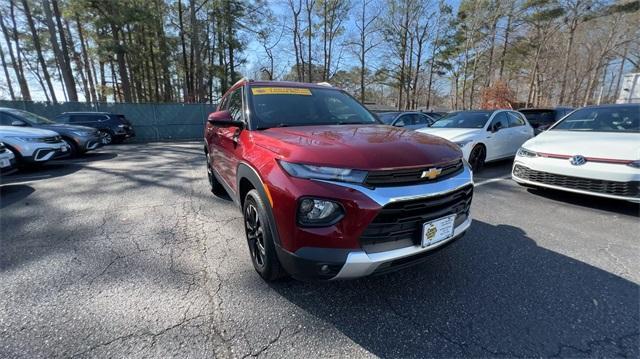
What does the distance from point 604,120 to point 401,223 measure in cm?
535

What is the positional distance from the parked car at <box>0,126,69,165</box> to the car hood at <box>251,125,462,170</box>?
22.2ft

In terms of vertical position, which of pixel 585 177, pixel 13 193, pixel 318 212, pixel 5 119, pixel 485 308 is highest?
pixel 5 119

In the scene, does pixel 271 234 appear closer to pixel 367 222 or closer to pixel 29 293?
pixel 367 222

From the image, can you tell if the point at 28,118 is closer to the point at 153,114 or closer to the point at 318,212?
the point at 153,114

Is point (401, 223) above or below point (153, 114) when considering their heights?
below

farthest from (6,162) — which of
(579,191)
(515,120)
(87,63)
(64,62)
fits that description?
(87,63)

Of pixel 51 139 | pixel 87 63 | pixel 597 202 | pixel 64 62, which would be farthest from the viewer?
pixel 87 63

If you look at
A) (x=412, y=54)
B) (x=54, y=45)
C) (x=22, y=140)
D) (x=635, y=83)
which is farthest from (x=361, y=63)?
(x=22, y=140)

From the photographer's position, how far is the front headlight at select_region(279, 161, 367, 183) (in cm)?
170

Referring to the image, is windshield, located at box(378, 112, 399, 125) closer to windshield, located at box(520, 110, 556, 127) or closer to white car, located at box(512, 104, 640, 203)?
windshield, located at box(520, 110, 556, 127)

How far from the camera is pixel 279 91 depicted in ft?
10.0

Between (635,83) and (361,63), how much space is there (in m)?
22.8

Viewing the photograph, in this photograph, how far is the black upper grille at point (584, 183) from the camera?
337 cm

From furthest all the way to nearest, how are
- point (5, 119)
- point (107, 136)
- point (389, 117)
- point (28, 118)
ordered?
1. point (107, 136)
2. point (389, 117)
3. point (28, 118)
4. point (5, 119)
